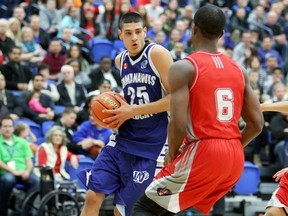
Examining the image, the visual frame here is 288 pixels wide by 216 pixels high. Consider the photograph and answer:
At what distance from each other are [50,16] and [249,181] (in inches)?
266

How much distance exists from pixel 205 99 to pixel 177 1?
53.7 feet

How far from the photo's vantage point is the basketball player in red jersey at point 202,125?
20.7 ft

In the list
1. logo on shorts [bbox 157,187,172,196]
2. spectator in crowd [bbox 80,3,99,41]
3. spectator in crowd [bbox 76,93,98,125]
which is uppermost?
spectator in crowd [bbox 80,3,99,41]

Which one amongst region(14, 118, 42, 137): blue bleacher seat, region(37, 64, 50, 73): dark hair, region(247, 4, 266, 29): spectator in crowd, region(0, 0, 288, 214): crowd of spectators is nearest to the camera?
region(14, 118, 42, 137): blue bleacher seat

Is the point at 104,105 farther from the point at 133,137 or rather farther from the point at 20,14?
the point at 20,14

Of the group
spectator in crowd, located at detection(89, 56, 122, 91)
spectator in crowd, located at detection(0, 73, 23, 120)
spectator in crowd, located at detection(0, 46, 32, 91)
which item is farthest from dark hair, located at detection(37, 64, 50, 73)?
spectator in crowd, located at detection(0, 73, 23, 120)

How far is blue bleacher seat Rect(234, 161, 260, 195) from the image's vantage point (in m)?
14.2

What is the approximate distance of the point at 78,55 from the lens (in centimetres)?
1670

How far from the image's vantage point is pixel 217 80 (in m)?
6.39

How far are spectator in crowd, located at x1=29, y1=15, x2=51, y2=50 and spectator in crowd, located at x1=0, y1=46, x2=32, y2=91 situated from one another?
1.95 metres

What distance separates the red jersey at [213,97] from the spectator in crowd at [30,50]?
1028 cm

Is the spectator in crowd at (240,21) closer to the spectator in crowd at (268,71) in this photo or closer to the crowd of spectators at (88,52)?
the crowd of spectators at (88,52)

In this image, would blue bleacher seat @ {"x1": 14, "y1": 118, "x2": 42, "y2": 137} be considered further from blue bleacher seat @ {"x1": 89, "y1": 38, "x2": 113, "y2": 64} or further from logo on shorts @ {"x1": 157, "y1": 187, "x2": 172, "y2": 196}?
logo on shorts @ {"x1": 157, "y1": 187, "x2": 172, "y2": 196}

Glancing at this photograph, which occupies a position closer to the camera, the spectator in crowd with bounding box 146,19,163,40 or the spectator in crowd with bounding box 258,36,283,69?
the spectator in crowd with bounding box 146,19,163,40
